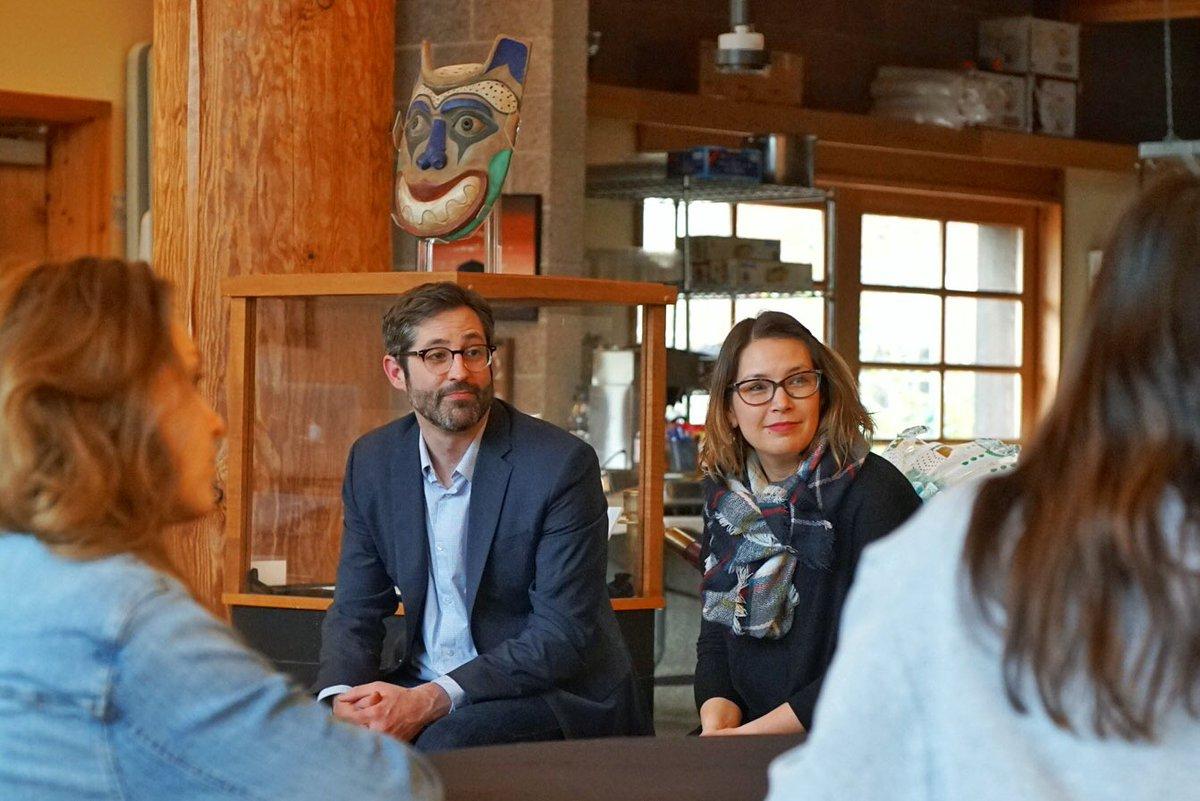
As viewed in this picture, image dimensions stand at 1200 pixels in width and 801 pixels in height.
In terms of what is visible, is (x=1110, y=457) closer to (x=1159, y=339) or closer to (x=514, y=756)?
(x=1159, y=339)

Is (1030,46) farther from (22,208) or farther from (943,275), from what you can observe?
(22,208)

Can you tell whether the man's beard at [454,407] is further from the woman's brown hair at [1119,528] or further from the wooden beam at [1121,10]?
the wooden beam at [1121,10]

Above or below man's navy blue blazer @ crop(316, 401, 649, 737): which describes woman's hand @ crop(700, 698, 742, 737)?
below

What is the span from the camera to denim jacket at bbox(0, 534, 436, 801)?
3.88ft

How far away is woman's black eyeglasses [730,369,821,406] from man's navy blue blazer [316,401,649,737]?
1.24 feet

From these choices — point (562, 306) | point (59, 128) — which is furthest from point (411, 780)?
point (59, 128)

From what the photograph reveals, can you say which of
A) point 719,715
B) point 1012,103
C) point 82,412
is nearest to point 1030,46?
point 1012,103

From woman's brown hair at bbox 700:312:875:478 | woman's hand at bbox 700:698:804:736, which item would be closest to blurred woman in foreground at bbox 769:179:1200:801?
woman's hand at bbox 700:698:804:736

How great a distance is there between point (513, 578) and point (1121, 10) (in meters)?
5.66

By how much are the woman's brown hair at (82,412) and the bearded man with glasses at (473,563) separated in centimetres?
137

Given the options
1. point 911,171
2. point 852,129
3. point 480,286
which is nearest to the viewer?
point 480,286

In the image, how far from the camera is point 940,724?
101 centimetres

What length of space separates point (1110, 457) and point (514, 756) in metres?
0.82

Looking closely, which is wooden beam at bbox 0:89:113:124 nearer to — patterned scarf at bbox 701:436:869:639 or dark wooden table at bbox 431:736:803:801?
patterned scarf at bbox 701:436:869:639
